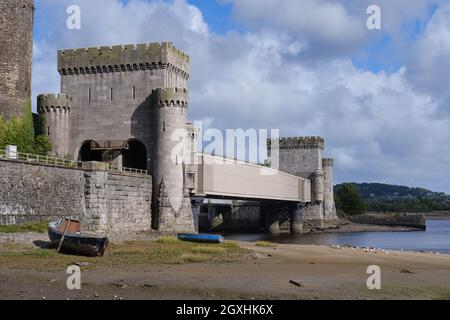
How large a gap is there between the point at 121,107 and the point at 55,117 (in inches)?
268

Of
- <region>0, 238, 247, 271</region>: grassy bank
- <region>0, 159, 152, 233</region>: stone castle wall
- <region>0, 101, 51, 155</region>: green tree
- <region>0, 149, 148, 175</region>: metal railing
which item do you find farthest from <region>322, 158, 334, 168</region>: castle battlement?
<region>0, 238, 247, 271</region>: grassy bank

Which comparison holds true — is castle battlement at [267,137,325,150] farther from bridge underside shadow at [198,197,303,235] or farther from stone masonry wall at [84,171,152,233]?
stone masonry wall at [84,171,152,233]

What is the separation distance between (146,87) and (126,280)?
122ft

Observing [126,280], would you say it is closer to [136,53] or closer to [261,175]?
[136,53]

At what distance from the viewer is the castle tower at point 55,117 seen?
203ft

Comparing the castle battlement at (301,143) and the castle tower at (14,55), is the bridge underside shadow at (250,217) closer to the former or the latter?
the castle battlement at (301,143)

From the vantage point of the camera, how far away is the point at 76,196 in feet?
161

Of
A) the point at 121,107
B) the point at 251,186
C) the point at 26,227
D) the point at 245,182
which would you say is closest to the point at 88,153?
the point at 121,107

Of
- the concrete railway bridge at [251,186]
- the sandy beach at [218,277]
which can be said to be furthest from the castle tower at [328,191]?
the sandy beach at [218,277]

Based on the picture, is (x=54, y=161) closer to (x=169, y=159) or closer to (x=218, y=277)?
(x=169, y=159)

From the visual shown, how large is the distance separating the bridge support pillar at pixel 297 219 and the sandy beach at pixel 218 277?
76004 mm

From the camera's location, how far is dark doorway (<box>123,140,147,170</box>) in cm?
6488

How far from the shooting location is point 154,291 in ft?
80.6
